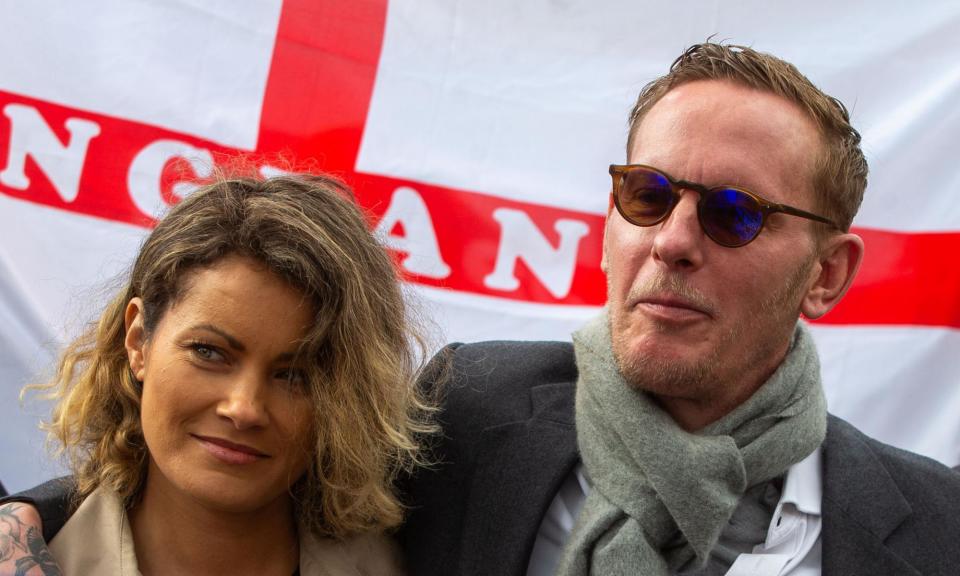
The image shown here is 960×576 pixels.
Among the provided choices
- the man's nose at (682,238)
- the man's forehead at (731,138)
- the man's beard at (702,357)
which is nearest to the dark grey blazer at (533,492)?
the man's beard at (702,357)

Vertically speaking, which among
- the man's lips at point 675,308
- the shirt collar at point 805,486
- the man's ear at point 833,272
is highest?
the man's ear at point 833,272

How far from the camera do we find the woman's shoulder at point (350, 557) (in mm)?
2396

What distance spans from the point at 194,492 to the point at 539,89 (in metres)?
2.11

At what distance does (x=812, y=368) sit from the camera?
8.90ft

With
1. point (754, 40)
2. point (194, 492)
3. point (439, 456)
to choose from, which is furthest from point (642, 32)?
point (194, 492)

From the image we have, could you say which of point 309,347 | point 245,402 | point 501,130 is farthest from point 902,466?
point 501,130

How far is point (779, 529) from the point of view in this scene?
2.46 meters

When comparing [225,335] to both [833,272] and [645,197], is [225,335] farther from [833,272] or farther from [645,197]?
[833,272]

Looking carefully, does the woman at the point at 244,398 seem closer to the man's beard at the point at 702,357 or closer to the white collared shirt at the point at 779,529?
the white collared shirt at the point at 779,529

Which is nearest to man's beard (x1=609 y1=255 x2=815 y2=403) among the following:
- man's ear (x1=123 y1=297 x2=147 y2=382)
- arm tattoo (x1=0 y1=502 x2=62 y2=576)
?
man's ear (x1=123 y1=297 x2=147 y2=382)

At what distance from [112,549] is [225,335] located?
20.0 inches

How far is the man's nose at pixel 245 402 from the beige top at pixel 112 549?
14.0 inches

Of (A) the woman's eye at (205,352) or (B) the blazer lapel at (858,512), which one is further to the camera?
(B) the blazer lapel at (858,512)

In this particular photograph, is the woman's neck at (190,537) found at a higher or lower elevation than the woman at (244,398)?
lower
